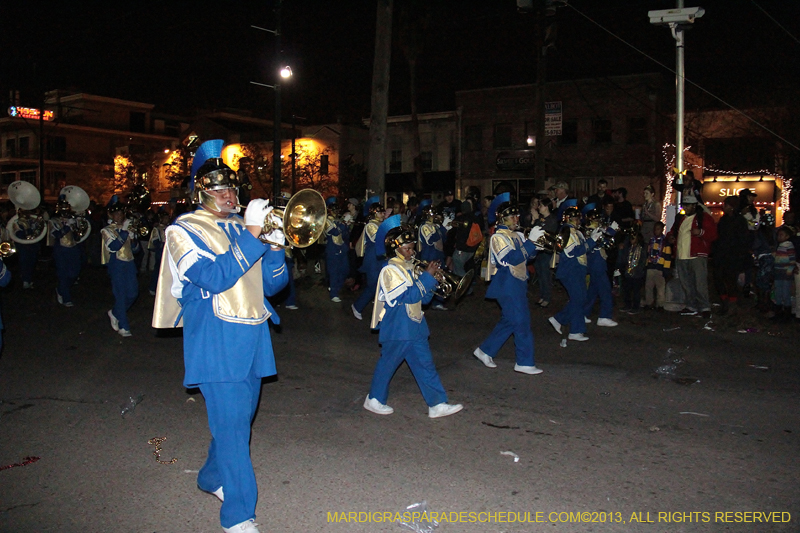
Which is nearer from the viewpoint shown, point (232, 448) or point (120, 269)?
point (232, 448)

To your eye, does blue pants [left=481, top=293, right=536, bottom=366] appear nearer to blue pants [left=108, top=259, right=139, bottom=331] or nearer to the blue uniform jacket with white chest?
the blue uniform jacket with white chest

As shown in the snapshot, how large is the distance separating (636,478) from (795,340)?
6240mm

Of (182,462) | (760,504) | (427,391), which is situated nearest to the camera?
(760,504)

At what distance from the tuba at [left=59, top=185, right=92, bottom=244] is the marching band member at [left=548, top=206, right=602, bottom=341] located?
10.2m

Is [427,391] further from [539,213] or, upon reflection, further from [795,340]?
[539,213]

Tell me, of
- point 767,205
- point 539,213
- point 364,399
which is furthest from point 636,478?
point 767,205

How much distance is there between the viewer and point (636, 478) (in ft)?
14.5

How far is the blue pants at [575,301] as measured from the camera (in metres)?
8.77

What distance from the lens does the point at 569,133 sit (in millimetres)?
36156

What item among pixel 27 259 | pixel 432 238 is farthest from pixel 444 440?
pixel 27 259

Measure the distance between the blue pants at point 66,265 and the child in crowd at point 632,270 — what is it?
435 inches

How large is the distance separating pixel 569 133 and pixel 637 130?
383cm

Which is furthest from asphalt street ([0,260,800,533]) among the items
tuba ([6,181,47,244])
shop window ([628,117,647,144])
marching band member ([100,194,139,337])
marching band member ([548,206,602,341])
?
shop window ([628,117,647,144])

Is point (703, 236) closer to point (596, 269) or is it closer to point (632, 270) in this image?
point (632, 270)
